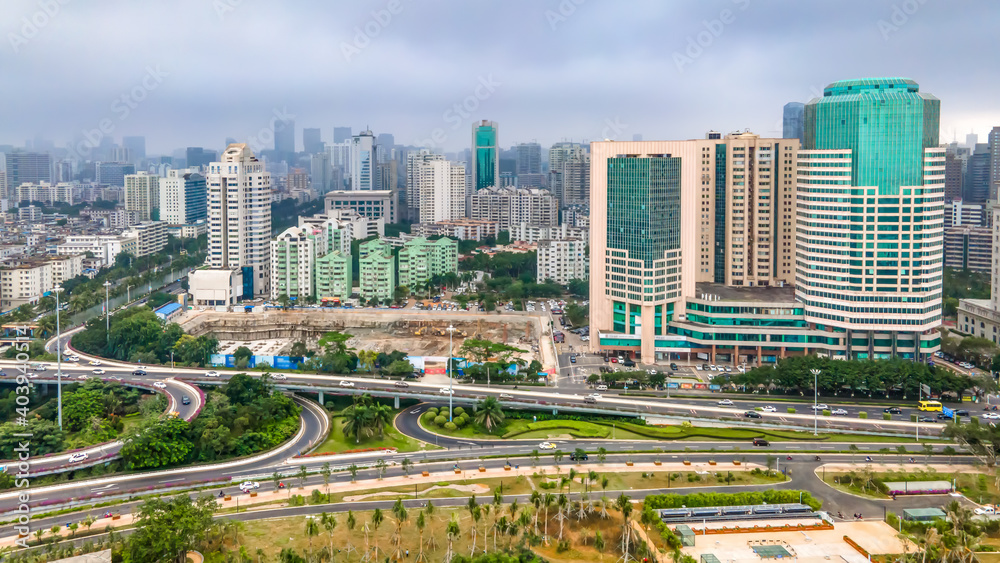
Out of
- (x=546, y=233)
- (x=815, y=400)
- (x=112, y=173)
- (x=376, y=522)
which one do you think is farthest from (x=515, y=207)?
(x=112, y=173)

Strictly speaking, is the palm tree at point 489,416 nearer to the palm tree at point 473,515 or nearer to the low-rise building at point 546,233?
the palm tree at point 473,515

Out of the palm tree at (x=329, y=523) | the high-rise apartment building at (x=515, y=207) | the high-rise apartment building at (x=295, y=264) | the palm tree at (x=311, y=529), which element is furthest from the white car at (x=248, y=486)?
the high-rise apartment building at (x=515, y=207)

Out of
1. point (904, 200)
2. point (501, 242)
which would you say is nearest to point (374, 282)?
point (501, 242)

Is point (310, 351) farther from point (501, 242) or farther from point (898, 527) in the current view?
point (501, 242)

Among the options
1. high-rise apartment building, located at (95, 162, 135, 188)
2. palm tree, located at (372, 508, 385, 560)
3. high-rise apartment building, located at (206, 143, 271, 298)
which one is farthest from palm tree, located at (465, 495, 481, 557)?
high-rise apartment building, located at (95, 162, 135, 188)

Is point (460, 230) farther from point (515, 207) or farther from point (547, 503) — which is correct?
point (547, 503)

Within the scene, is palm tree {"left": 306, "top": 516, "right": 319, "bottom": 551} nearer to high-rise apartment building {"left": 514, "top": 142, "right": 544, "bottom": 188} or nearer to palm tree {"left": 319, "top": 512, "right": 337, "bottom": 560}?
palm tree {"left": 319, "top": 512, "right": 337, "bottom": 560}
